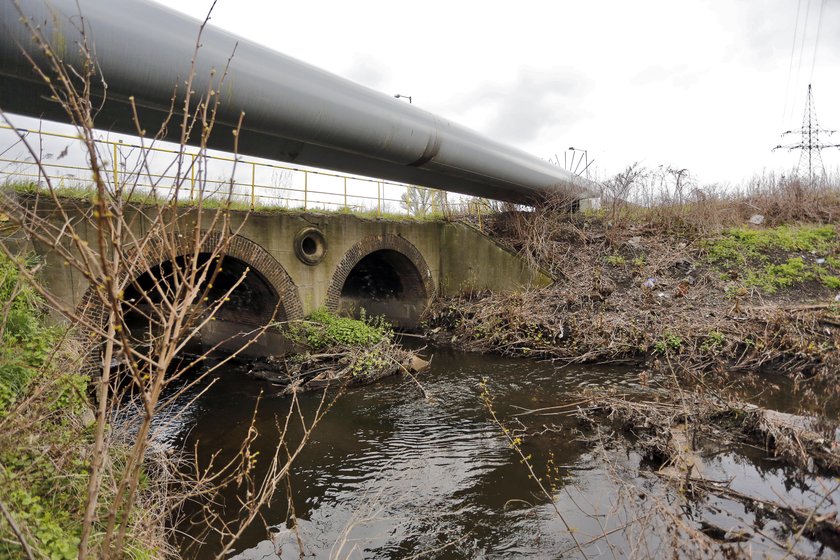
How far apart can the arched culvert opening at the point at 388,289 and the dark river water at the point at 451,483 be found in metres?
5.76

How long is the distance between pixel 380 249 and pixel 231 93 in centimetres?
736

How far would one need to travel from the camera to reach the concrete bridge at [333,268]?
8633 millimetres

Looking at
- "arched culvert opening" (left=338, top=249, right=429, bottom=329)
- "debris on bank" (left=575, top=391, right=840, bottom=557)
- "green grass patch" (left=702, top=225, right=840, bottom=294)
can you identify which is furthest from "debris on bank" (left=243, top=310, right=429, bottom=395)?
"green grass patch" (left=702, top=225, right=840, bottom=294)

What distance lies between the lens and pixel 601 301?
35.1 feet

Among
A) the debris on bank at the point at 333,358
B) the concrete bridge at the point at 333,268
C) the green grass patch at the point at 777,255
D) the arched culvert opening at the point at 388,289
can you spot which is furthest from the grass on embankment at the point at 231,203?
the green grass patch at the point at 777,255

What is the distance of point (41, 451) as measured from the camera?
298 centimetres

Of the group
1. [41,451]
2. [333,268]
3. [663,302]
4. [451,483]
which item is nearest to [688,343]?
[663,302]

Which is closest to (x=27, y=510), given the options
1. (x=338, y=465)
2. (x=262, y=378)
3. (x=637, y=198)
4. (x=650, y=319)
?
(x=338, y=465)

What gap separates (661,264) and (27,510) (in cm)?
1220

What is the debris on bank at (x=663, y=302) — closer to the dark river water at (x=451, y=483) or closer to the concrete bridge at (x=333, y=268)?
the concrete bridge at (x=333, y=268)

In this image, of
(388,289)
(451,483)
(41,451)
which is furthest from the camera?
(388,289)

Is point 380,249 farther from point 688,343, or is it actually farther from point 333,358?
point 688,343

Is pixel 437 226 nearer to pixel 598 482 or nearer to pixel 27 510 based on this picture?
pixel 598 482

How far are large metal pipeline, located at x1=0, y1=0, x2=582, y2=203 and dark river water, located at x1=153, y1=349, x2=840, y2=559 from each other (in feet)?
9.44
